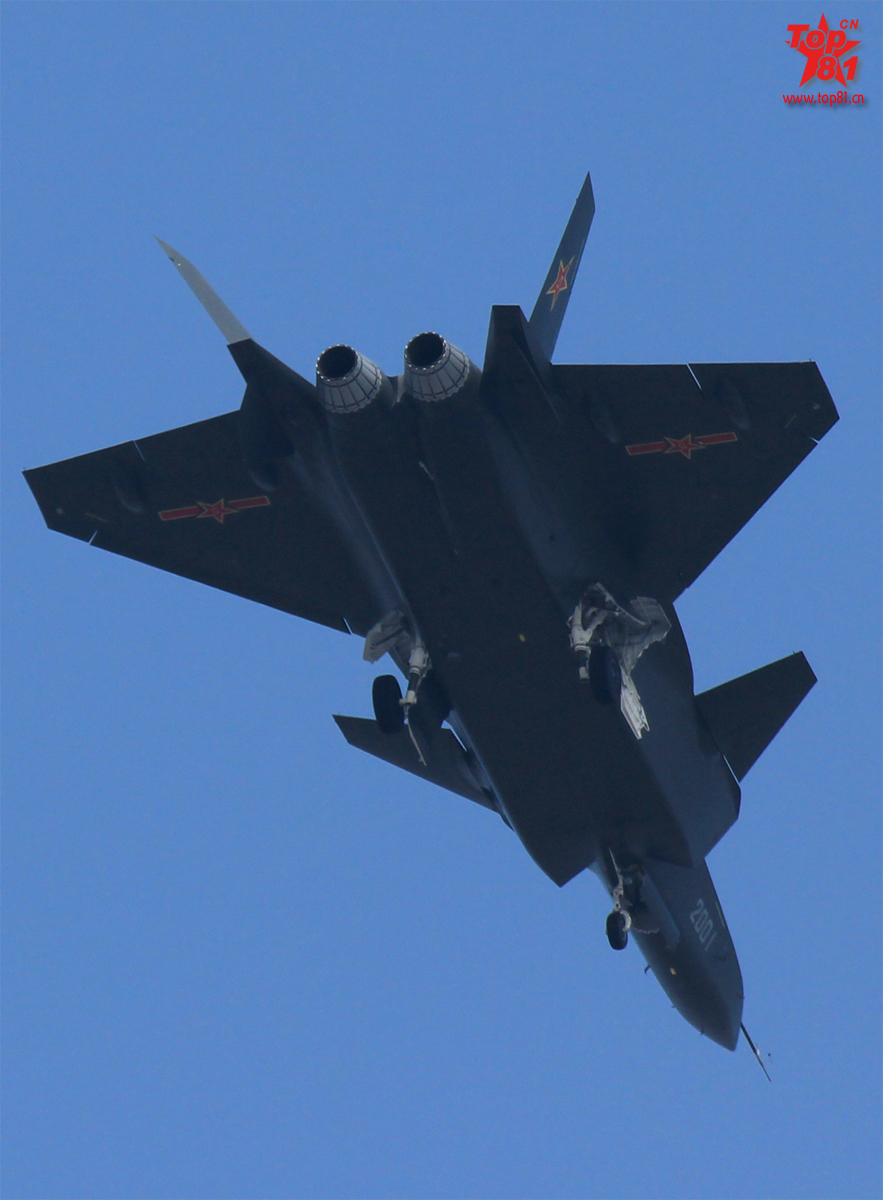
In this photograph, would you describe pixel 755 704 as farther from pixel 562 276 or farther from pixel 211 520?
pixel 211 520

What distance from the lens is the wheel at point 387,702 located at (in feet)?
85.6

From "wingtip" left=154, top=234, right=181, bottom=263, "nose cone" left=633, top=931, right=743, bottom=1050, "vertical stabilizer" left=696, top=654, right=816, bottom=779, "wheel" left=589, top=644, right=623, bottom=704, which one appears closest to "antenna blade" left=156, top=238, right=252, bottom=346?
"wingtip" left=154, top=234, right=181, bottom=263

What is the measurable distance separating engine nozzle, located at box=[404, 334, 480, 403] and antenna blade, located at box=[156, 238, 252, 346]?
96.9 inches

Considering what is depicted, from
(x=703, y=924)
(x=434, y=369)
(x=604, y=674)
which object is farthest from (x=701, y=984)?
(x=434, y=369)

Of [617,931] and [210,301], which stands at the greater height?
[210,301]

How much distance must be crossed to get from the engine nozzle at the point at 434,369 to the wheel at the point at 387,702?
5421mm

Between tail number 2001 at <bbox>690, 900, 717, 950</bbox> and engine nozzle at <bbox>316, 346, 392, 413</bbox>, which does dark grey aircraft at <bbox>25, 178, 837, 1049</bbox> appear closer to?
engine nozzle at <bbox>316, 346, 392, 413</bbox>

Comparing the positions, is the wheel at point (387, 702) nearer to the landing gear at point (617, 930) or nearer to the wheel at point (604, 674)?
the wheel at point (604, 674)

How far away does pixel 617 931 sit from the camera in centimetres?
2784

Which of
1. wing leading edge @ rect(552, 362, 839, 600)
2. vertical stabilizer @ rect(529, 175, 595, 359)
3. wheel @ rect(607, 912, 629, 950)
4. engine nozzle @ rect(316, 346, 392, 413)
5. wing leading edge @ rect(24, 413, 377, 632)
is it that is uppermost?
vertical stabilizer @ rect(529, 175, 595, 359)

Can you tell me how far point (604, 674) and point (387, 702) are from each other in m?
3.46

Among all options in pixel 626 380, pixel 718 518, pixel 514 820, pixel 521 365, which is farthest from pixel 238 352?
pixel 514 820

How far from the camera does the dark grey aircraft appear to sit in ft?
75.4

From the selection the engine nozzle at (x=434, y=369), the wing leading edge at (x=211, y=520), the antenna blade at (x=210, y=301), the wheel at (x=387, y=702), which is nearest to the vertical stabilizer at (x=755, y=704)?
the wheel at (x=387, y=702)
